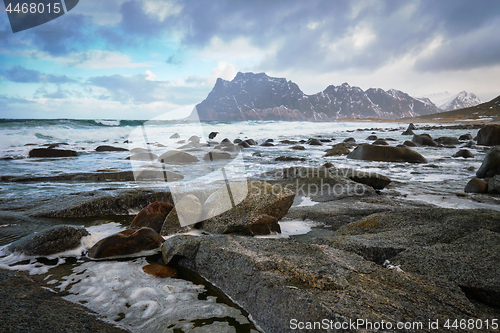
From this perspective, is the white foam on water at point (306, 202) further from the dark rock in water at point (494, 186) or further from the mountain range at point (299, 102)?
the mountain range at point (299, 102)

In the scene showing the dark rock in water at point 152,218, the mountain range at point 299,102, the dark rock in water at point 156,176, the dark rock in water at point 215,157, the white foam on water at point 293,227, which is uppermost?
the mountain range at point 299,102

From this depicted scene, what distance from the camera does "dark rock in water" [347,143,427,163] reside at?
8955 millimetres

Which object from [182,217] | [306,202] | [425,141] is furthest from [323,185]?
[425,141]

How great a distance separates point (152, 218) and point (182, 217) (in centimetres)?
36

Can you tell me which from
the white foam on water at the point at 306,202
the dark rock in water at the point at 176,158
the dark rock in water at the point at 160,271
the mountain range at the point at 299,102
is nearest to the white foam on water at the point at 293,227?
the white foam on water at the point at 306,202

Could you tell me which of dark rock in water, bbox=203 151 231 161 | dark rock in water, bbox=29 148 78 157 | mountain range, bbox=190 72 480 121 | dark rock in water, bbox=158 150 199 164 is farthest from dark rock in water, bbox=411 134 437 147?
mountain range, bbox=190 72 480 121

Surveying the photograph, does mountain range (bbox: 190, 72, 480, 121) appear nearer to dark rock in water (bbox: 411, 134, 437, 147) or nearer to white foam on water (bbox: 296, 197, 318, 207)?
dark rock in water (bbox: 411, 134, 437, 147)

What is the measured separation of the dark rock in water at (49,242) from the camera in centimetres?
229

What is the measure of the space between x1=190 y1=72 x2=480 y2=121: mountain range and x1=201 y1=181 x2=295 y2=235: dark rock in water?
142 meters

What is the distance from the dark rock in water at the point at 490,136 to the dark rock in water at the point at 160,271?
16.3 m

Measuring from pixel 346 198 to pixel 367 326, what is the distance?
3.65m

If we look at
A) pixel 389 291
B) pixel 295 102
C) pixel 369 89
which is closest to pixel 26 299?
pixel 389 291

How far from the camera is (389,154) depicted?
9.23 m

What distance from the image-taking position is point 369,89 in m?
199
